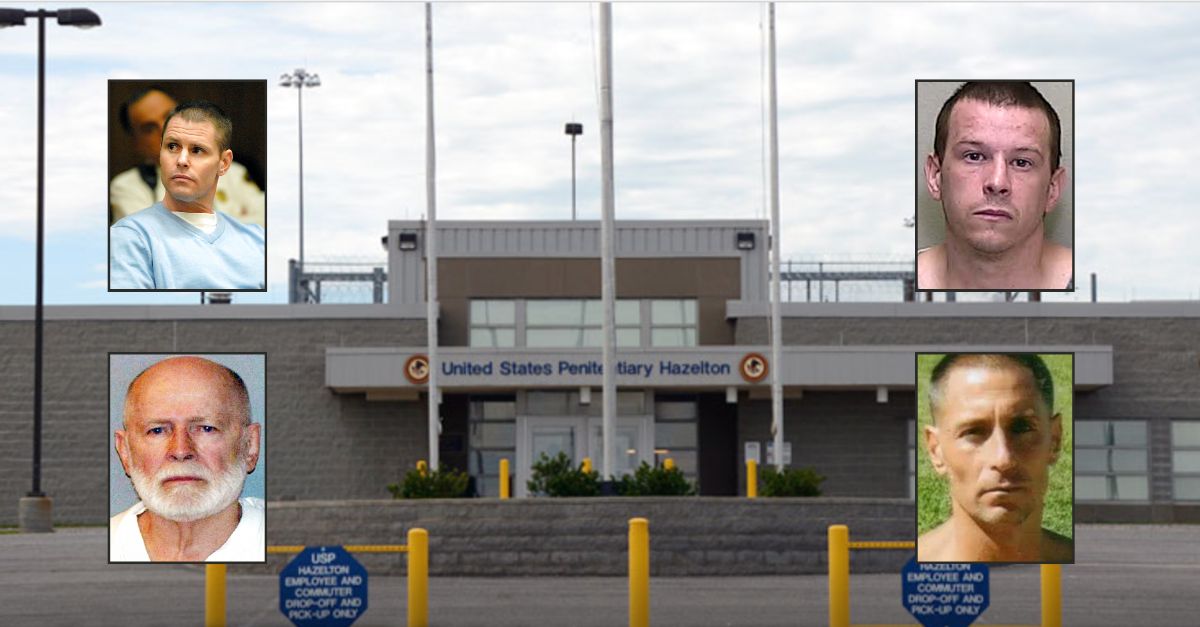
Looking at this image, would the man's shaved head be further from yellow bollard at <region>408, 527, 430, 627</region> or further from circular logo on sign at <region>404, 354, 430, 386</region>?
circular logo on sign at <region>404, 354, 430, 386</region>

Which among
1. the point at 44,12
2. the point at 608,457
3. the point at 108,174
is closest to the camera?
the point at 108,174

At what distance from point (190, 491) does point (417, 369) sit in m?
27.6

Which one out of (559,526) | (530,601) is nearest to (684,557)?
(559,526)

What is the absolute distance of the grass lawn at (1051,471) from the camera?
12.8 m

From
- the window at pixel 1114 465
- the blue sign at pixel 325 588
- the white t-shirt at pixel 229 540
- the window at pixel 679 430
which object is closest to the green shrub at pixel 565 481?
the blue sign at pixel 325 588

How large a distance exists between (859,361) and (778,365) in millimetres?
5593

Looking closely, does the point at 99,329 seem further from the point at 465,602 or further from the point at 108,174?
the point at 108,174

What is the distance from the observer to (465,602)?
20062 mm

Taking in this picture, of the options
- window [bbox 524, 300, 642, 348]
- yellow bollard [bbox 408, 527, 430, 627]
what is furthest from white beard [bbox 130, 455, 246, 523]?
window [bbox 524, 300, 642, 348]

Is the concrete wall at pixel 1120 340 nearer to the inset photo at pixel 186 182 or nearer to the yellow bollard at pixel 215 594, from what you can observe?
the yellow bollard at pixel 215 594

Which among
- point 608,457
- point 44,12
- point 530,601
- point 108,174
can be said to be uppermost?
point 44,12

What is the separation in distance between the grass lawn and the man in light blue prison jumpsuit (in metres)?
4.91

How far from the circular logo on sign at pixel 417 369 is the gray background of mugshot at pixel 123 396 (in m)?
27.1

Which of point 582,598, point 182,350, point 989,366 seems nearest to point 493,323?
point 182,350
